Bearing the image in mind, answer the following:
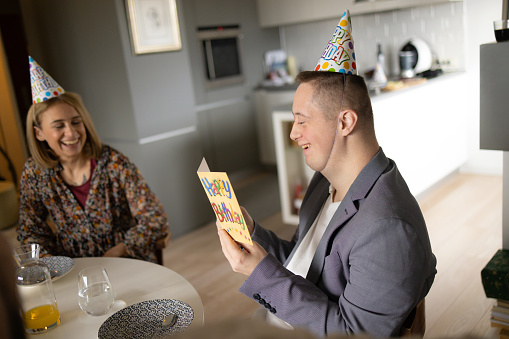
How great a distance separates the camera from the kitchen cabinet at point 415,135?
11.7 feet

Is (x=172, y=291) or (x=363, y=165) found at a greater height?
(x=363, y=165)

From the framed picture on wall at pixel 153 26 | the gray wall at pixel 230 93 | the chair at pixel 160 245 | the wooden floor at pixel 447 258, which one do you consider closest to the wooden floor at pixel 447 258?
the wooden floor at pixel 447 258

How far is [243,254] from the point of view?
1.29 meters

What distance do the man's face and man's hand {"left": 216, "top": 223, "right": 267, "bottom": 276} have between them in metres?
0.31

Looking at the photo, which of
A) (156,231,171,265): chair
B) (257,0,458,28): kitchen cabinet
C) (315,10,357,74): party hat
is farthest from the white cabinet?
(315,10,357,74): party hat

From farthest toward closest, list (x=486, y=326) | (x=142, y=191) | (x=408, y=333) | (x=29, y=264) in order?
(x=486, y=326) → (x=142, y=191) → (x=29, y=264) → (x=408, y=333)

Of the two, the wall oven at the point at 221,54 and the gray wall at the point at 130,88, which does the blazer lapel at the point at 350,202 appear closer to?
the gray wall at the point at 130,88

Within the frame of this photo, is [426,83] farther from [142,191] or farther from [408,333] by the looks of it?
[408,333]

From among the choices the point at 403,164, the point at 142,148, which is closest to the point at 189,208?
the point at 142,148

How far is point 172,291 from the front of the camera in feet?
4.67

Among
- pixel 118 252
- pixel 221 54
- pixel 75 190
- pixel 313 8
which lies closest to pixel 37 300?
pixel 118 252

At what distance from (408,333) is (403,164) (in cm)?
278

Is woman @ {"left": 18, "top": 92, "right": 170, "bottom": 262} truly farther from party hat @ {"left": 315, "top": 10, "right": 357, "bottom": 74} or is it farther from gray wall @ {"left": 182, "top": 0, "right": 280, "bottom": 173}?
gray wall @ {"left": 182, "top": 0, "right": 280, "bottom": 173}

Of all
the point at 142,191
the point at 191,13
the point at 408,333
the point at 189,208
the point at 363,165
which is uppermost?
the point at 191,13
